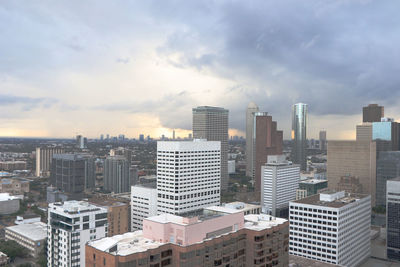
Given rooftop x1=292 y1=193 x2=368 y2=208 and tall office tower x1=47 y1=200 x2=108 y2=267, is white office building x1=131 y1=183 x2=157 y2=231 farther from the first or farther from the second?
rooftop x1=292 y1=193 x2=368 y2=208

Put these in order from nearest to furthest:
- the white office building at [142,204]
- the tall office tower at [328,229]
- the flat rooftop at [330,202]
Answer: the tall office tower at [328,229] < the flat rooftop at [330,202] < the white office building at [142,204]

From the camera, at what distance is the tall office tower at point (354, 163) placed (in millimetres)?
186375

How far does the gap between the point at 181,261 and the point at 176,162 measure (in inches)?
2610

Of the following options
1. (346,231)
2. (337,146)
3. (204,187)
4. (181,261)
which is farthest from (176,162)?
(337,146)

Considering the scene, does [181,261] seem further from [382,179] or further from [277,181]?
[382,179]

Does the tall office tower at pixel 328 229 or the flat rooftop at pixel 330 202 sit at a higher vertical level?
the flat rooftop at pixel 330 202

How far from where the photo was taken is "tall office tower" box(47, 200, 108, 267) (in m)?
71.7

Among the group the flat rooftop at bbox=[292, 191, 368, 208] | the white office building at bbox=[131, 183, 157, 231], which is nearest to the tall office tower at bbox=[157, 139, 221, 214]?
Answer: the white office building at bbox=[131, 183, 157, 231]

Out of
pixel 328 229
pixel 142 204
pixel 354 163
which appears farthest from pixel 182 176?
pixel 354 163

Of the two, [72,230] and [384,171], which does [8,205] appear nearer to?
[72,230]

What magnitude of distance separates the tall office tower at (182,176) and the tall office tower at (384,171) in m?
105

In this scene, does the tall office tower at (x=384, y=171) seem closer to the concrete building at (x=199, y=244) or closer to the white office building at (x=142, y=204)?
the white office building at (x=142, y=204)

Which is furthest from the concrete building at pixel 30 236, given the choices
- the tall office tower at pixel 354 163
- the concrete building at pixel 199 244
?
the tall office tower at pixel 354 163

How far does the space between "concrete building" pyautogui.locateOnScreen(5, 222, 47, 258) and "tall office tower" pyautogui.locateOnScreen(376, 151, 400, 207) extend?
158534 mm
